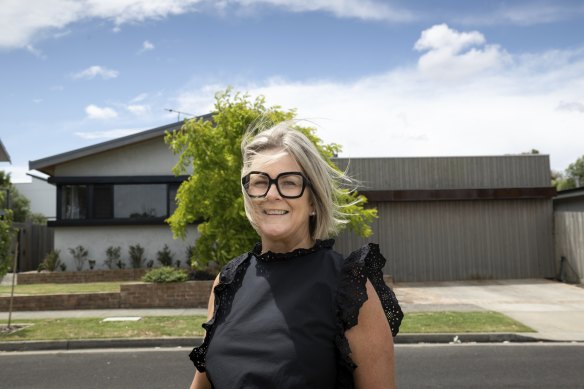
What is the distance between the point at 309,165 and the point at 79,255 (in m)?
20.1

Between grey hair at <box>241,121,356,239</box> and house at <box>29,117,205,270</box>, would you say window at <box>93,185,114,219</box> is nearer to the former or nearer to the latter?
house at <box>29,117,205,270</box>

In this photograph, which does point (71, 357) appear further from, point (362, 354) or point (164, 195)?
point (164, 195)

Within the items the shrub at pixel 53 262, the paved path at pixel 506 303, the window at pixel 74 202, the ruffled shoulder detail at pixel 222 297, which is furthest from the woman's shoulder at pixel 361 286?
the window at pixel 74 202

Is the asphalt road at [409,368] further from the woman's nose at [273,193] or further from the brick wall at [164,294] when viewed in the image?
the woman's nose at [273,193]

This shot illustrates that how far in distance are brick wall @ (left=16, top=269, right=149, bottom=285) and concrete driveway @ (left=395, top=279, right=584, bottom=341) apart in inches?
378

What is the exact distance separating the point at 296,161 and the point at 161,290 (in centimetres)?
1245

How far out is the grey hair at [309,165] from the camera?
1.90m

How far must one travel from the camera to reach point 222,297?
199 cm

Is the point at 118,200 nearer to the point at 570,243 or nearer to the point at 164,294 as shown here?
the point at 164,294

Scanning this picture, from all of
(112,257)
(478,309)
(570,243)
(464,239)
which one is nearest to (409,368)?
(478,309)

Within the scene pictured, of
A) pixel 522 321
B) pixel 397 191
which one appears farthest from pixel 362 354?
pixel 397 191

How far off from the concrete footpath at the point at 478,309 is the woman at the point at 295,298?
818cm

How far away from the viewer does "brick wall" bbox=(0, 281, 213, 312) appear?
13.5 m

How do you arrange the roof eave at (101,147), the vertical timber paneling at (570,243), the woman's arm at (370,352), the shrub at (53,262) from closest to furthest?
the woman's arm at (370,352) < the vertical timber paneling at (570,243) < the shrub at (53,262) < the roof eave at (101,147)
